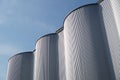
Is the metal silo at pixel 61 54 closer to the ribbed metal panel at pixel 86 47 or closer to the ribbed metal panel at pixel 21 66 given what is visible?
the ribbed metal panel at pixel 86 47

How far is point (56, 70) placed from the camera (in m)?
16.3

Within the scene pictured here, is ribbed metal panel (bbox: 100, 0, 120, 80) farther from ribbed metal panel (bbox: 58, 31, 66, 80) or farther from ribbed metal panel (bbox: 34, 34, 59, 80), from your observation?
ribbed metal panel (bbox: 34, 34, 59, 80)

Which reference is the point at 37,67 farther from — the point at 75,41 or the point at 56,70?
the point at 75,41

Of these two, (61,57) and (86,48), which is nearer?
(86,48)

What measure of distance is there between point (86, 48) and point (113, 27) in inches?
94.7

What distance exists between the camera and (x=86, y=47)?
12.9m

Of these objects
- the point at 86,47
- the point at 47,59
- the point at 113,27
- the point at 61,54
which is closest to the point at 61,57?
the point at 61,54

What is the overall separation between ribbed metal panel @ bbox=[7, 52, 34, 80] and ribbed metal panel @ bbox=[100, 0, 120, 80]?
11.0 meters

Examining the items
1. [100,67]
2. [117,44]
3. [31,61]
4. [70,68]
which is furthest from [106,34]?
[31,61]

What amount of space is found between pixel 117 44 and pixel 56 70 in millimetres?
6890

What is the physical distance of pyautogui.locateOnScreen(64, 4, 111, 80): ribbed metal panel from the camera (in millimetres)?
11945

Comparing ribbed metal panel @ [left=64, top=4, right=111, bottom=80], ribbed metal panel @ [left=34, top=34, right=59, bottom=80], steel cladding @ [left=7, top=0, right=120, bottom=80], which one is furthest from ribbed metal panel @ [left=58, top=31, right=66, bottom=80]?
ribbed metal panel @ [left=64, top=4, right=111, bottom=80]

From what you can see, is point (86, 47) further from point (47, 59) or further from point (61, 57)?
point (47, 59)

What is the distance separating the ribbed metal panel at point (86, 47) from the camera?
39.2ft
